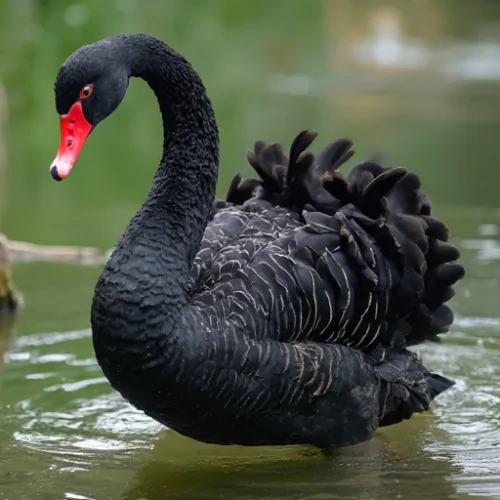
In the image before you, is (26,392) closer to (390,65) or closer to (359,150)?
(359,150)

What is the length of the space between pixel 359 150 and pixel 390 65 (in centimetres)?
734

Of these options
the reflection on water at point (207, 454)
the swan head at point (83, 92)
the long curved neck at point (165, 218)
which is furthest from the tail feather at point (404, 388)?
the swan head at point (83, 92)

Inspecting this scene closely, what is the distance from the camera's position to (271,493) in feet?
13.6

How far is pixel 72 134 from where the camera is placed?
3.75 meters

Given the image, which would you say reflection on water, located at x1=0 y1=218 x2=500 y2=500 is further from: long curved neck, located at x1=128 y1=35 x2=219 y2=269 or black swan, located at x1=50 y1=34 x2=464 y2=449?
long curved neck, located at x1=128 y1=35 x2=219 y2=269

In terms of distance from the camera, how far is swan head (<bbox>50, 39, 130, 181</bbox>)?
373 cm

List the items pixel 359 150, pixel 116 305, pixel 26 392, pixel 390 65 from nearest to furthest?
pixel 116 305 → pixel 26 392 → pixel 359 150 → pixel 390 65

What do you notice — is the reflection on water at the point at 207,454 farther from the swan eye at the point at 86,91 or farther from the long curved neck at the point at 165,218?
the swan eye at the point at 86,91

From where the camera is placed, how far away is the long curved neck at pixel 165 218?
3.92 m

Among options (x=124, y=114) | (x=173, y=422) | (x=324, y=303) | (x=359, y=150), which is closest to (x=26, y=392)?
(x=173, y=422)

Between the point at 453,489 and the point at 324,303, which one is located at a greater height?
the point at 324,303

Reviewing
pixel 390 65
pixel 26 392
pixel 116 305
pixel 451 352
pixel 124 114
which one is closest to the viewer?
pixel 116 305

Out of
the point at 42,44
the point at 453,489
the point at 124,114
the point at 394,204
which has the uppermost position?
the point at 42,44

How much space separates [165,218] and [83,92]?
0.62 meters
